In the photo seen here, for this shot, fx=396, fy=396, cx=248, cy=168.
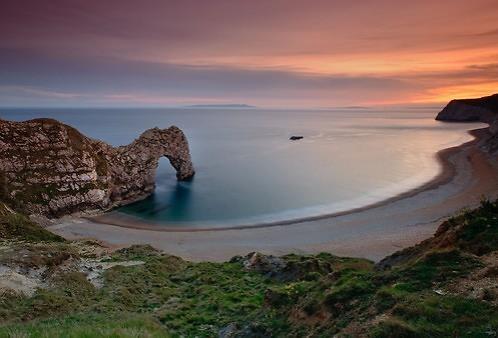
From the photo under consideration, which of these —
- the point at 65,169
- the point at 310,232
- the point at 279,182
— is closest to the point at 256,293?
the point at 310,232

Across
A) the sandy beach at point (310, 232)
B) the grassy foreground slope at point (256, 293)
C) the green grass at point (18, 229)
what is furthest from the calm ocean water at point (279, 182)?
the grassy foreground slope at point (256, 293)

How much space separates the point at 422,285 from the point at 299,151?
11569 centimetres

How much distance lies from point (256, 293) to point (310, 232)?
23.8 meters

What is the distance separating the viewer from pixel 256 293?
24.4 metres

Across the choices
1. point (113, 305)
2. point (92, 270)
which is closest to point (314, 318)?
point (113, 305)

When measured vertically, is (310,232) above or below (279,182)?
below

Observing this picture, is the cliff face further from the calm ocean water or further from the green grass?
the green grass

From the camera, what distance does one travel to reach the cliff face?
5003 cm

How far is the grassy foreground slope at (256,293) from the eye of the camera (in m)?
11.3

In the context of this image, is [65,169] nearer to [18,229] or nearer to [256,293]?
[18,229]

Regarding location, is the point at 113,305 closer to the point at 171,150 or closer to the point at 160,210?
the point at 160,210

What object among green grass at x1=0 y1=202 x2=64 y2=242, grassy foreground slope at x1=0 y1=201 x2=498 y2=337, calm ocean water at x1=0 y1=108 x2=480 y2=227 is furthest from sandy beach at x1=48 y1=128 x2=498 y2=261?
grassy foreground slope at x1=0 y1=201 x2=498 y2=337

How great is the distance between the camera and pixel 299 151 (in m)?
128

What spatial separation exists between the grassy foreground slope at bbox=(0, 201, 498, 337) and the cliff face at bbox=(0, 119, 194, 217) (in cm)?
1698
